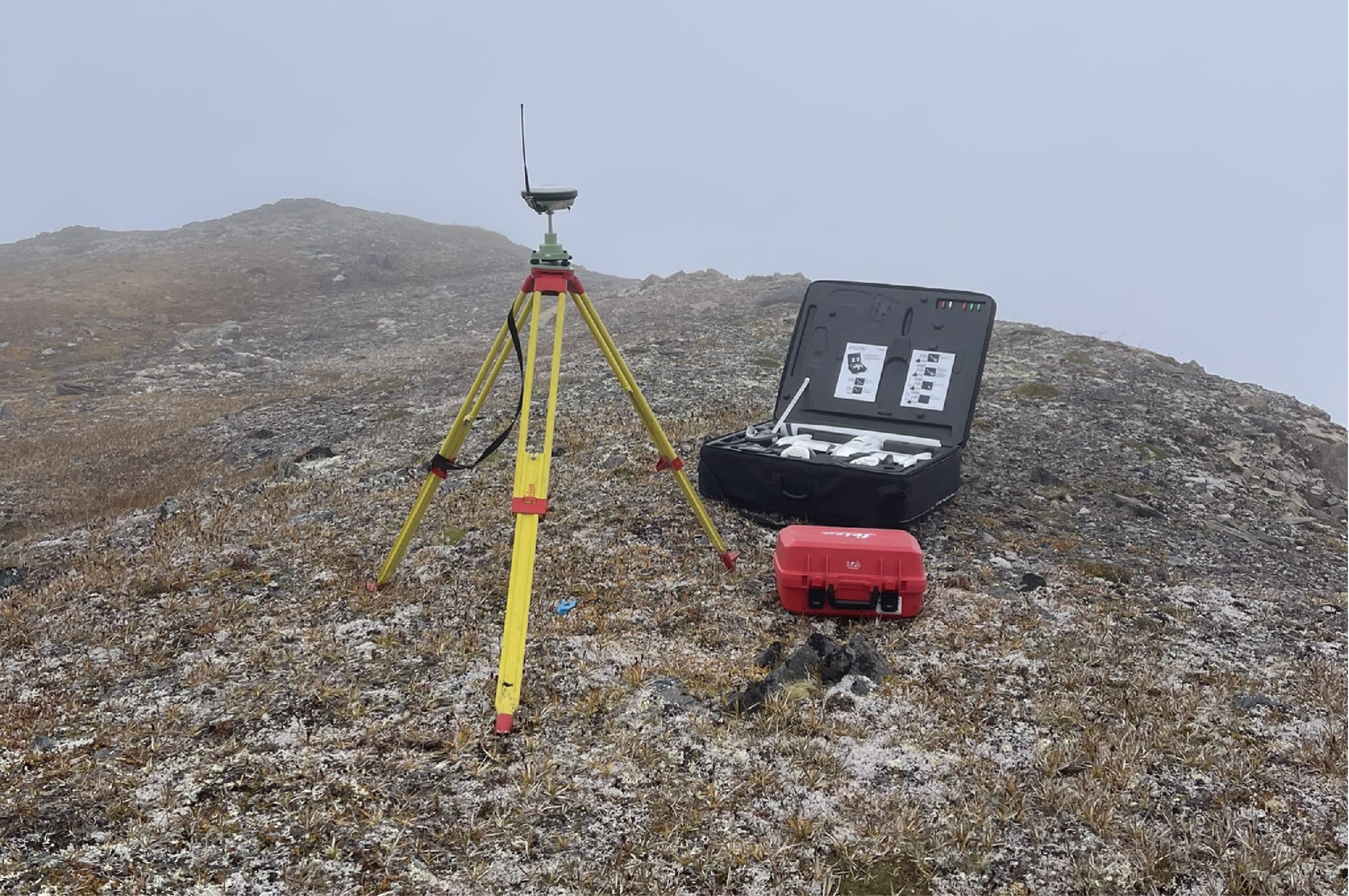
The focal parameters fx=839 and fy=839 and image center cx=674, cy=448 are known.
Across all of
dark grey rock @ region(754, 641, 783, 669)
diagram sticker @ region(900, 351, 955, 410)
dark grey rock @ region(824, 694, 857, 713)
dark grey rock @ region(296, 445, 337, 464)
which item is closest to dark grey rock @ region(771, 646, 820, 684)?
dark grey rock @ region(754, 641, 783, 669)

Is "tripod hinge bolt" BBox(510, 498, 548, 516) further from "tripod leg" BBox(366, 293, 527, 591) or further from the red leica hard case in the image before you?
the red leica hard case

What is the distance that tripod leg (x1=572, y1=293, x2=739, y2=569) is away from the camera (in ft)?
19.8

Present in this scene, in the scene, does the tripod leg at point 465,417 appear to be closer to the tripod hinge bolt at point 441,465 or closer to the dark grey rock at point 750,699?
the tripod hinge bolt at point 441,465

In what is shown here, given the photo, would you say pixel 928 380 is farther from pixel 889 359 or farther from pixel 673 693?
pixel 673 693

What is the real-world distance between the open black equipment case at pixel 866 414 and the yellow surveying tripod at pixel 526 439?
142cm

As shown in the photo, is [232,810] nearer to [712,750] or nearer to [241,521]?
[712,750]

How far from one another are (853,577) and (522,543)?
265cm

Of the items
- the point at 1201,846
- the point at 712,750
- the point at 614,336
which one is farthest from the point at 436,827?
the point at 614,336

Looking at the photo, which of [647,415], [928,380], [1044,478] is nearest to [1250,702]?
[647,415]

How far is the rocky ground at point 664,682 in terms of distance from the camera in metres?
4.02

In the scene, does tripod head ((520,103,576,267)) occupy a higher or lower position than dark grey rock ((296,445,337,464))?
higher

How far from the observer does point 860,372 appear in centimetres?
977

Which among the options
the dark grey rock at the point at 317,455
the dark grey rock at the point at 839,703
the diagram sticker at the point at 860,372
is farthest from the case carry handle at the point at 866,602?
the dark grey rock at the point at 317,455

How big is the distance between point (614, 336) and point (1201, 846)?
19.3 meters
